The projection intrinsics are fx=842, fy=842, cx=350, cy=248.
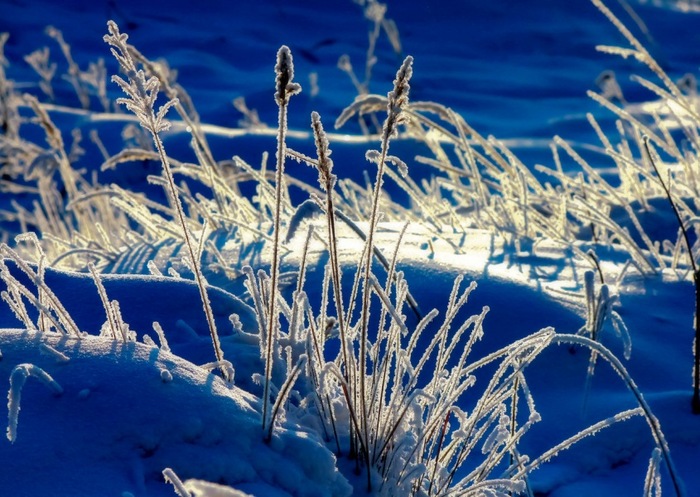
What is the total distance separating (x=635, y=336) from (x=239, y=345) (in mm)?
886

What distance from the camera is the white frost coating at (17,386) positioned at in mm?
936

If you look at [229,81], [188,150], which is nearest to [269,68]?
[229,81]

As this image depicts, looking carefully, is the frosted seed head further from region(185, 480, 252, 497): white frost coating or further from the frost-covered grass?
region(185, 480, 252, 497): white frost coating

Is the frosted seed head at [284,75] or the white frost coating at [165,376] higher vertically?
the frosted seed head at [284,75]

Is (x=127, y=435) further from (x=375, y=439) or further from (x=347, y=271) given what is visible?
(x=347, y=271)

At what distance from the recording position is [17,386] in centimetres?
95

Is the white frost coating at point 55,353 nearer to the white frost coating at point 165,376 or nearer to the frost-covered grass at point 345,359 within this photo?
the frost-covered grass at point 345,359

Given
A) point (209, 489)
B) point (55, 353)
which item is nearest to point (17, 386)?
point (55, 353)

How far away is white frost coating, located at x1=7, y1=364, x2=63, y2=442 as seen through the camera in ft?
3.07

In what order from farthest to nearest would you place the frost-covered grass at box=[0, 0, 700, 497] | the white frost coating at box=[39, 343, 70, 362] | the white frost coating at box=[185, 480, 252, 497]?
the white frost coating at box=[39, 343, 70, 362]
the frost-covered grass at box=[0, 0, 700, 497]
the white frost coating at box=[185, 480, 252, 497]

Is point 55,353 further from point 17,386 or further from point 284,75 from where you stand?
point 284,75

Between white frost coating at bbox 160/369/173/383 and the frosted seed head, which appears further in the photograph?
white frost coating at bbox 160/369/173/383

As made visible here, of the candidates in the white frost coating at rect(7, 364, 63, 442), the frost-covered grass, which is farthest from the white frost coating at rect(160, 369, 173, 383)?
the white frost coating at rect(7, 364, 63, 442)

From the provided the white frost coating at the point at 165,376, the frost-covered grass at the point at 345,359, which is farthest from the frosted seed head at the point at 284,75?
the white frost coating at the point at 165,376
